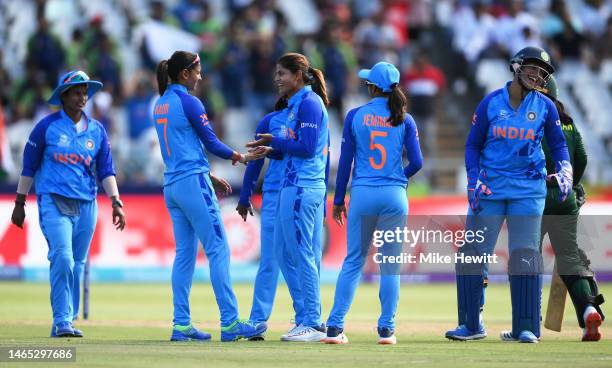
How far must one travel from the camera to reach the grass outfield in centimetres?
1080

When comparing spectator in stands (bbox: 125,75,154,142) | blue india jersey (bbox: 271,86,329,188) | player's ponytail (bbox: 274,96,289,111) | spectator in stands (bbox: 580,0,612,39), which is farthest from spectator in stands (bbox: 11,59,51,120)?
blue india jersey (bbox: 271,86,329,188)

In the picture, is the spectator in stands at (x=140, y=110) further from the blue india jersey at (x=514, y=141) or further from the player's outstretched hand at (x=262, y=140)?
the blue india jersey at (x=514, y=141)

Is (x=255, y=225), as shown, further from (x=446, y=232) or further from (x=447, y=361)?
(x=447, y=361)

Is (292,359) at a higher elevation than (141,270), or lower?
lower

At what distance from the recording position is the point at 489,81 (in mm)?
29484

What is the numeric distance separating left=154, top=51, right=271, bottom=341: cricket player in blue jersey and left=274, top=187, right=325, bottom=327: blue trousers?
19.3 inches

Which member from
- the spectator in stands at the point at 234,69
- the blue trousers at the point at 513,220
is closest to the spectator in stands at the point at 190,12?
the spectator in stands at the point at 234,69

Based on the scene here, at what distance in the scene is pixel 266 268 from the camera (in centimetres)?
1343

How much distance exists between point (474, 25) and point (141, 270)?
997cm

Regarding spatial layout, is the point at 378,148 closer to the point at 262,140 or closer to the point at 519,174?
the point at 262,140

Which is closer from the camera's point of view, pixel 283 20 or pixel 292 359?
pixel 292 359

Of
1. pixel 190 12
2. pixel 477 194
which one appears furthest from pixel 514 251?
pixel 190 12

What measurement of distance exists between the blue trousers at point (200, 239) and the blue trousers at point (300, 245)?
0.55 m

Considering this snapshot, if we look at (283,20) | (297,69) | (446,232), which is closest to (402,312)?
(446,232)
